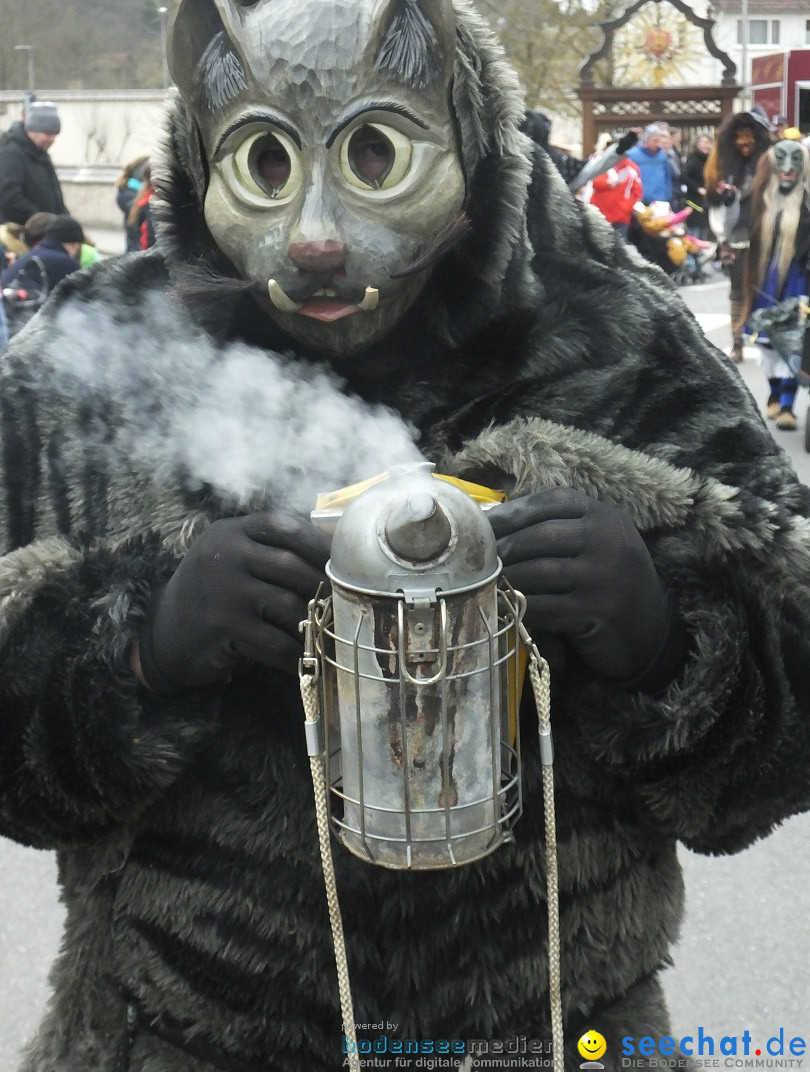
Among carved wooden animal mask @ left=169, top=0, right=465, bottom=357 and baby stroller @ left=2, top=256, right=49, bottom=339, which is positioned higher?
carved wooden animal mask @ left=169, top=0, right=465, bottom=357

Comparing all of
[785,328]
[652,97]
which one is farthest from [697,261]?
[785,328]

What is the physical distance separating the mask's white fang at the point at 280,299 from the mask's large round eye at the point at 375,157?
0.16 meters

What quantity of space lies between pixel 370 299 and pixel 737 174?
436 inches

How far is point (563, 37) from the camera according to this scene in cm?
2959

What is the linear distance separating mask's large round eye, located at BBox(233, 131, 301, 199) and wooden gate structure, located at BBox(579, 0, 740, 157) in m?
17.8

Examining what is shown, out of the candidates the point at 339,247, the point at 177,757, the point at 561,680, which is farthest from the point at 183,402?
the point at 561,680

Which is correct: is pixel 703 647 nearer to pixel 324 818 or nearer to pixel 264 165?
pixel 324 818

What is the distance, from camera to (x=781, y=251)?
28.3ft

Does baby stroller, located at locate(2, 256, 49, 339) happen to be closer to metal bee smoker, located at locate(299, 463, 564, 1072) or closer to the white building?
metal bee smoker, located at locate(299, 463, 564, 1072)

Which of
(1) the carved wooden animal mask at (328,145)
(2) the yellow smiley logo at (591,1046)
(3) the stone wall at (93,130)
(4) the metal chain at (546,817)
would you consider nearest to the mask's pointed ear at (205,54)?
(1) the carved wooden animal mask at (328,145)

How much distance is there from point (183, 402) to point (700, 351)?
2.18 ft

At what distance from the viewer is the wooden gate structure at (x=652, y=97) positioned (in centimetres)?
1856

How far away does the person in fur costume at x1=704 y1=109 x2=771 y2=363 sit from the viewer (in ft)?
35.2

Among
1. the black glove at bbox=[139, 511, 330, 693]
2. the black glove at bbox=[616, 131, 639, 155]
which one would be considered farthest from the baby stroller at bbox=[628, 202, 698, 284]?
the black glove at bbox=[139, 511, 330, 693]
